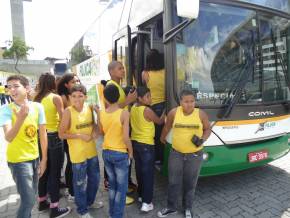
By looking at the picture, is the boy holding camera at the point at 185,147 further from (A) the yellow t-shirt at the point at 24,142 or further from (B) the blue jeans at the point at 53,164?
(A) the yellow t-shirt at the point at 24,142

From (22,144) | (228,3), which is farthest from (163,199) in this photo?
(228,3)

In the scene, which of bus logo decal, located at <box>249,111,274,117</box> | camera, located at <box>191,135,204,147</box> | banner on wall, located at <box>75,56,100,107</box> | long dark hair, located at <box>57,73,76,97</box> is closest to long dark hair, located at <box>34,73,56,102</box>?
long dark hair, located at <box>57,73,76,97</box>

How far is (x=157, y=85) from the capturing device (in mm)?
4078

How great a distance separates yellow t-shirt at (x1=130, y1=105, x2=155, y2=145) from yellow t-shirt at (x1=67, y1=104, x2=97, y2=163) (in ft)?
1.85

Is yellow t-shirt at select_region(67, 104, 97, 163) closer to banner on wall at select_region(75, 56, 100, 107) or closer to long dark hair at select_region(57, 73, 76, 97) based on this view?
long dark hair at select_region(57, 73, 76, 97)

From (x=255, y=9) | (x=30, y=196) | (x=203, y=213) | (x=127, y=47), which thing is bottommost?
(x=203, y=213)

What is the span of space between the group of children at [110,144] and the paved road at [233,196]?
13.3 inches

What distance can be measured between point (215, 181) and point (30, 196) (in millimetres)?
3154

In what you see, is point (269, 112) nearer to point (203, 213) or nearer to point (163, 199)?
point (203, 213)

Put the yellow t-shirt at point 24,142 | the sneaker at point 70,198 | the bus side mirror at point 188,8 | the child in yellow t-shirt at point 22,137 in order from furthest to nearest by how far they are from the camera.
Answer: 1. the sneaker at point 70,198
2. the bus side mirror at point 188,8
3. the yellow t-shirt at point 24,142
4. the child in yellow t-shirt at point 22,137

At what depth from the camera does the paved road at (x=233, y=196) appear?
3.91 m

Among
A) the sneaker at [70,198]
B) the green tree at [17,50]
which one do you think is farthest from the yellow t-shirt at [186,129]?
the green tree at [17,50]

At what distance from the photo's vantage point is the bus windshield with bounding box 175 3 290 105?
385cm

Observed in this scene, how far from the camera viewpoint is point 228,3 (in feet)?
12.8
